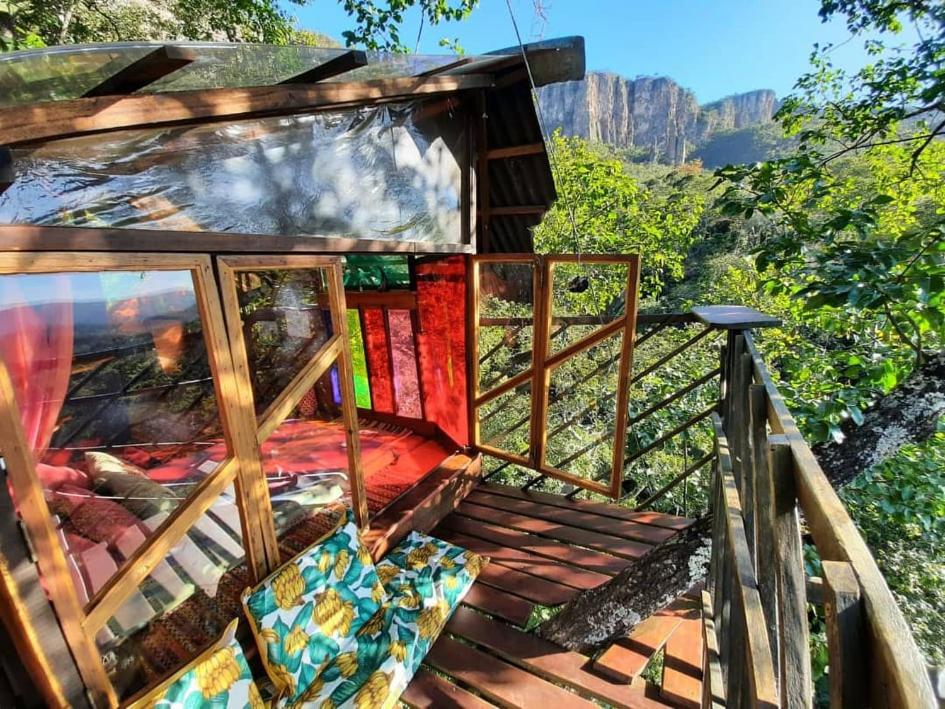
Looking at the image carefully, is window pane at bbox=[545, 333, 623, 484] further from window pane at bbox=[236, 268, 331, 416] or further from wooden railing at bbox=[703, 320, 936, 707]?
window pane at bbox=[236, 268, 331, 416]

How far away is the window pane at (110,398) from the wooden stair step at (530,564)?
1.79 meters

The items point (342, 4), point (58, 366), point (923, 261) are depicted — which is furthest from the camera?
point (342, 4)

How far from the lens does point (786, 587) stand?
3.04 feet

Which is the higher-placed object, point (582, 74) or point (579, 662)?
point (582, 74)

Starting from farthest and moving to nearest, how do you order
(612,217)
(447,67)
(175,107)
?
(612,217)
(447,67)
(175,107)

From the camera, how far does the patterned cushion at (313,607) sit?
5.87ft

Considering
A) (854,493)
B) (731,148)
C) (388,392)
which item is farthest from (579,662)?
(731,148)

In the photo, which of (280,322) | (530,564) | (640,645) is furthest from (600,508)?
(280,322)

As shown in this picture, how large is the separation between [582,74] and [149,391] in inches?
115

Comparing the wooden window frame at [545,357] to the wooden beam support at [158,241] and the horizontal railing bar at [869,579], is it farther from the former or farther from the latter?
the horizontal railing bar at [869,579]

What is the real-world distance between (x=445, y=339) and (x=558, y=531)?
1751 mm

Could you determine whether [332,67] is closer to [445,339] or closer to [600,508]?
[445,339]

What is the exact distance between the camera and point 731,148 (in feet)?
134

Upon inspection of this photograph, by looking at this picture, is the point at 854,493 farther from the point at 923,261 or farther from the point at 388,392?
the point at 388,392
